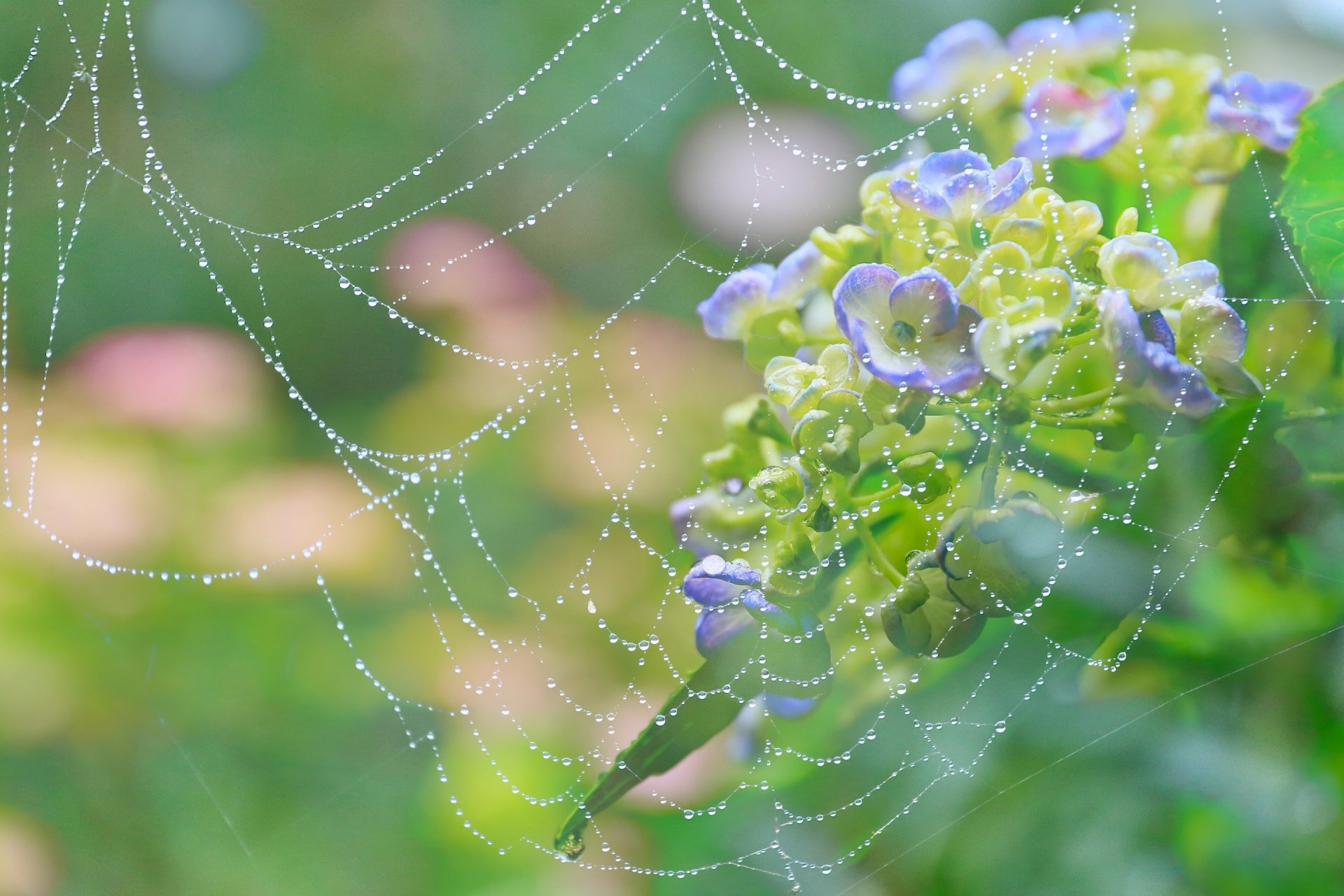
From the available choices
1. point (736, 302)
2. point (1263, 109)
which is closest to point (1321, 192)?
point (1263, 109)

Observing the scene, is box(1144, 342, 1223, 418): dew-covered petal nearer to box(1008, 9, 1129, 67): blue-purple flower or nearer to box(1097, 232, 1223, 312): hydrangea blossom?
box(1097, 232, 1223, 312): hydrangea blossom

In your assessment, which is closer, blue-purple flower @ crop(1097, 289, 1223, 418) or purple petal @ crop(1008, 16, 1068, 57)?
blue-purple flower @ crop(1097, 289, 1223, 418)

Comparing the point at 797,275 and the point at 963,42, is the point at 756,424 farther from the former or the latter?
the point at 963,42

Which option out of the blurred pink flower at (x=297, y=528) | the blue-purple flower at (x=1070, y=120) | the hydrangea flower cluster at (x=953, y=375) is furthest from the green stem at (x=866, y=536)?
the blurred pink flower at (x=297, y=528)

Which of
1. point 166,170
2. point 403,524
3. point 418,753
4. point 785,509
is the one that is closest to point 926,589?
point 785,509

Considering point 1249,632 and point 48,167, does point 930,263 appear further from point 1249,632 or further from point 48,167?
point 48,167

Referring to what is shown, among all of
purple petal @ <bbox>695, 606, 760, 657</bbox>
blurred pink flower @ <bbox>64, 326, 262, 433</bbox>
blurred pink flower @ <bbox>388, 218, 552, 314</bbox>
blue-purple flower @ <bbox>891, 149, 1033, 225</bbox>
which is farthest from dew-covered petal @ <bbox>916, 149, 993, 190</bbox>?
blurred pink flower @ <bbox>64, 326, 262, 433</bbox>
